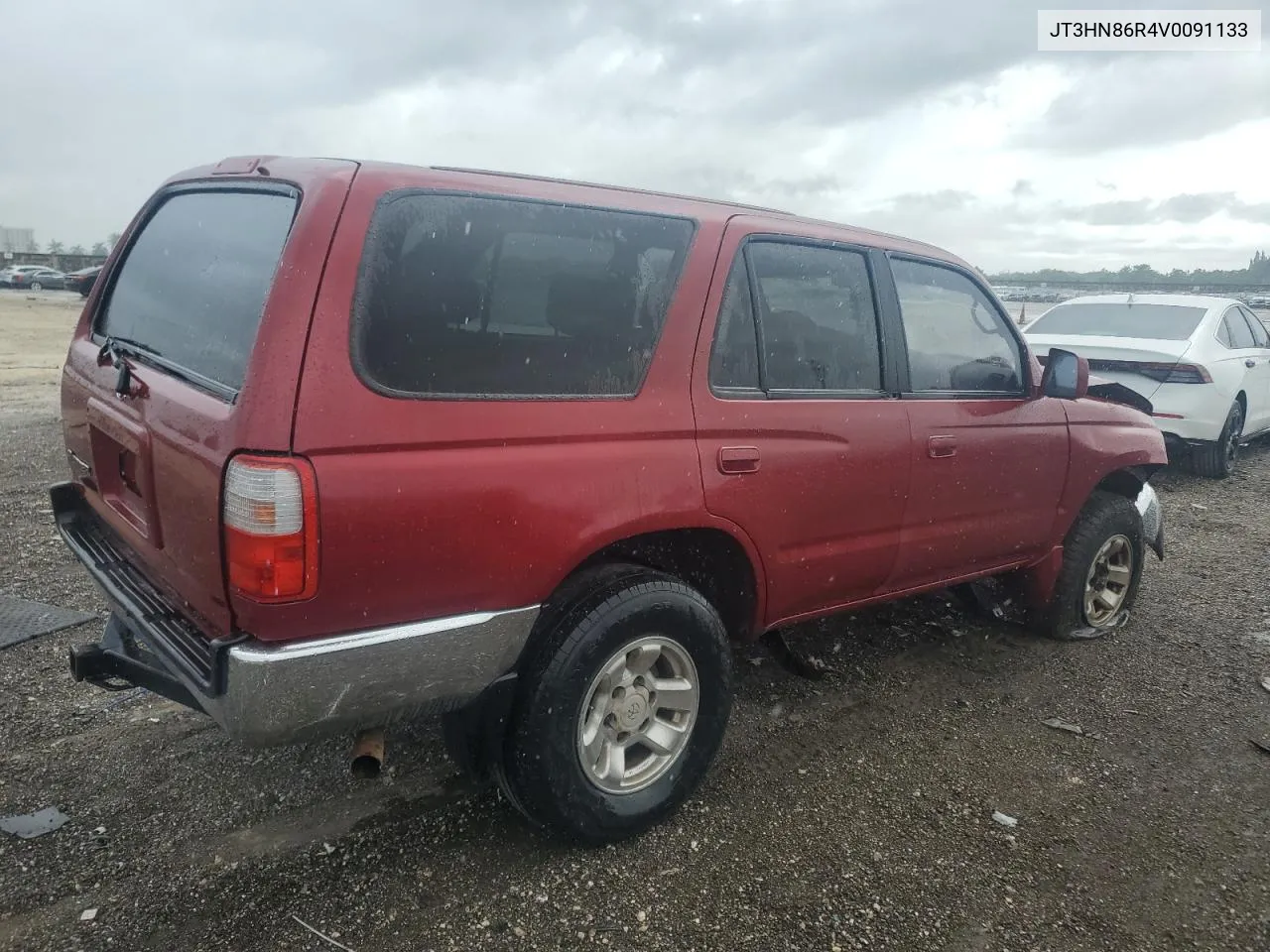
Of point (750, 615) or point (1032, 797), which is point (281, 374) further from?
point (1032, 797)

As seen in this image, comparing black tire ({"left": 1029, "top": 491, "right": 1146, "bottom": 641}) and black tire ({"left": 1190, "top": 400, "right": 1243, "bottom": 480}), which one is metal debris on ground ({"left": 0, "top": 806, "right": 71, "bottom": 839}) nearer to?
black tire ({"left": 1029, "top": 491, "right": 1146, "bottom": 641})

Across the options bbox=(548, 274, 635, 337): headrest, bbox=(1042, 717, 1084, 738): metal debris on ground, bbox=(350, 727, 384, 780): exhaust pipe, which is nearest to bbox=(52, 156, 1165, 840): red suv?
bbox=(548, 274, 635, 337): headrest

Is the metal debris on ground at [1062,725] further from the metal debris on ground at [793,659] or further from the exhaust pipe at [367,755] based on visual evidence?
the exhaust pipe at [367,755]

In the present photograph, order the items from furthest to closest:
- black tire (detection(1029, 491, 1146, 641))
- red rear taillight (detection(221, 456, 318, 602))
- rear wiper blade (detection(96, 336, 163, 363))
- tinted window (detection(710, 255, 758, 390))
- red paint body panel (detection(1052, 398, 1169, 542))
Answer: black tire (detection(1029, 491, 1146, 641)), red paint body panel (detection(1052, 398, 1169, 542)), tinted window (detection(710, 255, 758, 390)), rear wiper blade (detection(96, 336, 163, 363)), red rear taillight (detection(221, 456, 318, 602))

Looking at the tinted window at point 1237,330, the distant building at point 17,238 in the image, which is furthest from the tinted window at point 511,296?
the distant building at point 17,238

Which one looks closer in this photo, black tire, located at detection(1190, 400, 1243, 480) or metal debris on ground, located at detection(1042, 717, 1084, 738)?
metal debris on ground, located at detection(1042, 717, 1084, 738)

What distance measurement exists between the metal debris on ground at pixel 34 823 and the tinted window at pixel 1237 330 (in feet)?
30.3

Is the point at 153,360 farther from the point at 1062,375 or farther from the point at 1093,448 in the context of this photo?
the point at 1093,448

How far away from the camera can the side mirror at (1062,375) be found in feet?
12.6

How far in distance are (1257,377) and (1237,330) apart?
1.61 feet

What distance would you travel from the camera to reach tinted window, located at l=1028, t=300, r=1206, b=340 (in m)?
8.01

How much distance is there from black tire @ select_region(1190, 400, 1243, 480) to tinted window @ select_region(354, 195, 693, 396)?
24.0ft

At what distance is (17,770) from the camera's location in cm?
294

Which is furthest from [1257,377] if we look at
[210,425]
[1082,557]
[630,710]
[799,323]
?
[210,425]
